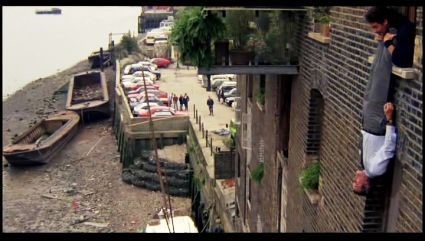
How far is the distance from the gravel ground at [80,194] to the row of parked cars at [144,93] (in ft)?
9.59

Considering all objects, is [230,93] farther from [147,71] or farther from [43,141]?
[147,71]

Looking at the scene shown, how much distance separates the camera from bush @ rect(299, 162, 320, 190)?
22.5 ft

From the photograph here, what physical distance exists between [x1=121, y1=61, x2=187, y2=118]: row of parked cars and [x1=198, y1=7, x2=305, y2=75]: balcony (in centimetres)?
1513

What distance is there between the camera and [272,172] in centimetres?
998

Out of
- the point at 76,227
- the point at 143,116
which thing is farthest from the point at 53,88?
the point at 76,227

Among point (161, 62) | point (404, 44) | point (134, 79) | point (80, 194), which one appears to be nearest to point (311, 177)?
point (404, 44)

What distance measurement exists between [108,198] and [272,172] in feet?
56.3

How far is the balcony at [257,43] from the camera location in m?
7.84

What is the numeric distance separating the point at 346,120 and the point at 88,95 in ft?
132

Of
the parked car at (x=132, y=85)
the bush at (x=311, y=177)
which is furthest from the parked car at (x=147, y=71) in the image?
the bush at (x=311, y=177)

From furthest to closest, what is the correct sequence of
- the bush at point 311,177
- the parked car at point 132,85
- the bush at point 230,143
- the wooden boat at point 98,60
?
the wooden boat at point 98,60
the parked car at point 132,85
the bush at point 230,143
the bush at point 311,177

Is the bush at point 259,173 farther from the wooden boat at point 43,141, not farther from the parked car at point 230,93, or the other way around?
the parked car at point 230,93

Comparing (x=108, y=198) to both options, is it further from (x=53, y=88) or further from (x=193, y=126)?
(x=53, y=88)

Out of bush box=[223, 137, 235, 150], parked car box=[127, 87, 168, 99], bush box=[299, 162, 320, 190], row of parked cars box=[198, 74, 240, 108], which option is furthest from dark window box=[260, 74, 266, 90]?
parked car box=[127, 87, 168, 99]
